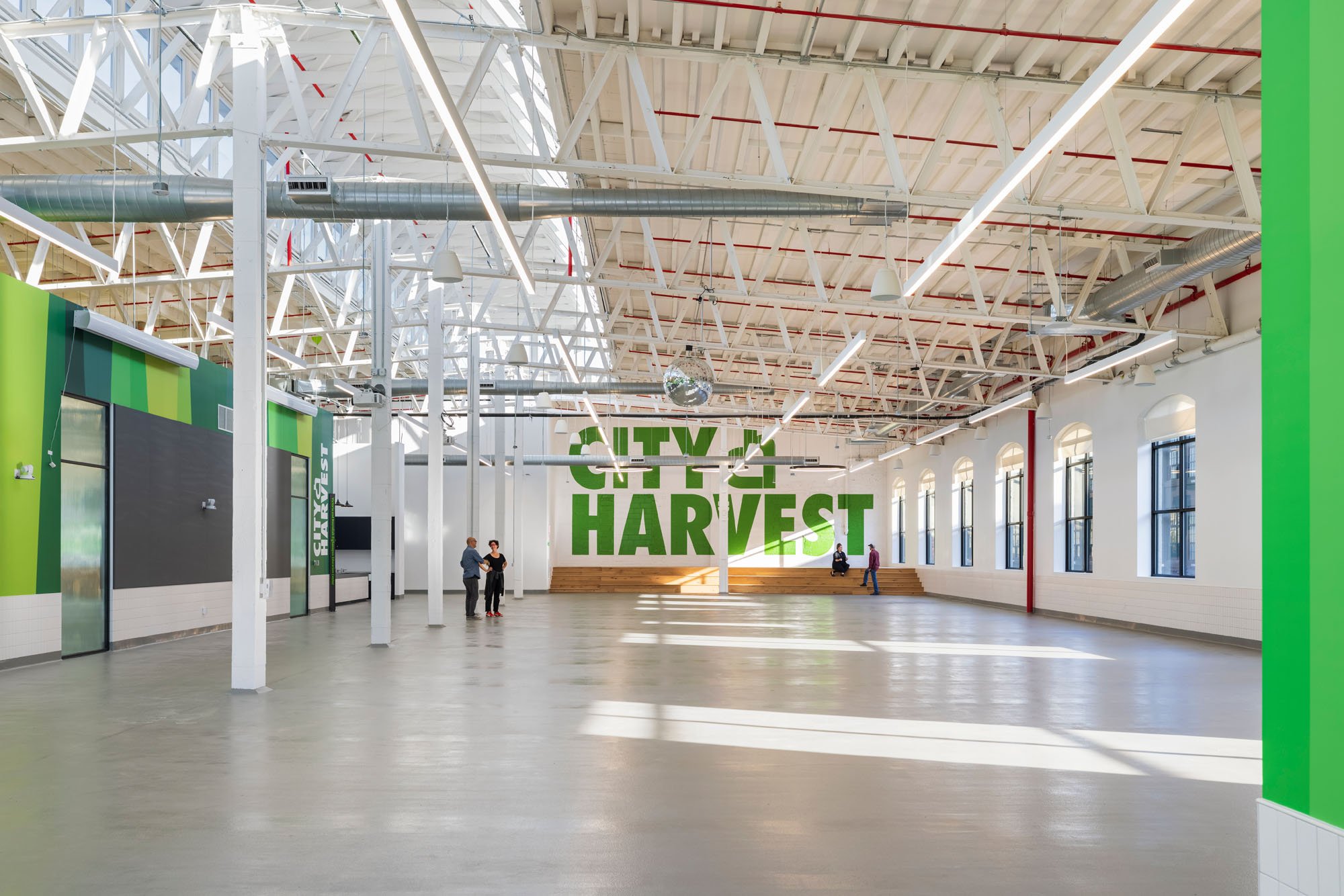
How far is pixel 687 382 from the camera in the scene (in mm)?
16391

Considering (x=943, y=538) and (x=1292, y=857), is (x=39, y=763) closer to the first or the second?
(x=1292, y=857)

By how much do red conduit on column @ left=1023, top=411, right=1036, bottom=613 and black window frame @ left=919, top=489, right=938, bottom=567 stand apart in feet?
36.5

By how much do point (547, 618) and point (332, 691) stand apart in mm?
11257

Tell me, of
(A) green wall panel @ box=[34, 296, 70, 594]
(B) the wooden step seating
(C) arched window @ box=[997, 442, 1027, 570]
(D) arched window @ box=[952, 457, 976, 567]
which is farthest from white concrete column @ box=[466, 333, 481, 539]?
(D) arched window @ box=[952, 457, 976, 567]

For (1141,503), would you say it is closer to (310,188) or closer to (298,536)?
(310,188)

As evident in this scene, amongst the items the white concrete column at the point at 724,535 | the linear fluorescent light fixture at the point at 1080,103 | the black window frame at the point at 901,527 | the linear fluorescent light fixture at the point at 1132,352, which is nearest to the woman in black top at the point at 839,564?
the black window frame at the point at 901,527

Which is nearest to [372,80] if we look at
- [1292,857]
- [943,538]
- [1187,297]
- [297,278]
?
[297,278]

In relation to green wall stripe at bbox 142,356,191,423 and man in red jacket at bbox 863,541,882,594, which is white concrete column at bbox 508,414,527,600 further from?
Answer: green wall stripe at bbox 142,356,191,423

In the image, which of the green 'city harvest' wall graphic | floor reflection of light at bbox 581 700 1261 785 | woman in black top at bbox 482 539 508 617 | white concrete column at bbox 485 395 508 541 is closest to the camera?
floor reflection of light at bbox 581 700 1261 785

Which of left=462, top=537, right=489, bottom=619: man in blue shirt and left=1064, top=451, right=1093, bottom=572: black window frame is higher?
left=1064, top=451, right=1093, bottom=572: black window frame

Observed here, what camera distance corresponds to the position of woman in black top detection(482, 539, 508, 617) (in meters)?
21.2

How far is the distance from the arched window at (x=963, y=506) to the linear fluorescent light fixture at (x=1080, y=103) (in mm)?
23202

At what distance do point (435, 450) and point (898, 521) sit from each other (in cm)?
2681

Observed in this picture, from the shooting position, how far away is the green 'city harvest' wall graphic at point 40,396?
1178cm
